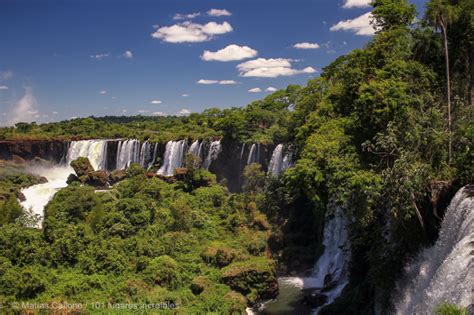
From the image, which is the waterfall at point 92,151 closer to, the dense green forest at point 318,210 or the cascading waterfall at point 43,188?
the cascading waterfall at point 43,188

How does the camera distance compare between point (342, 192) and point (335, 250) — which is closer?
point (342, 192)

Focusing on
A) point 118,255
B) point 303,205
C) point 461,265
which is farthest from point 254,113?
point 461,265

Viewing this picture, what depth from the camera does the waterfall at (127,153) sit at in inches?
1946

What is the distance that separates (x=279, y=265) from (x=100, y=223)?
36.1 feet

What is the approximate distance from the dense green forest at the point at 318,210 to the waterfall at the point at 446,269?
0.68 meters

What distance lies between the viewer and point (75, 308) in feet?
55.7

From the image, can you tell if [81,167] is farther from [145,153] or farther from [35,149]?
[35,149]

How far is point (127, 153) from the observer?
164 feet

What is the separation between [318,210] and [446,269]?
44.7 feet

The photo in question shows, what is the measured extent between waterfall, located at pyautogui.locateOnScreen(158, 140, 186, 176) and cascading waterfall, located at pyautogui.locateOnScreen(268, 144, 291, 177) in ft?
46.6

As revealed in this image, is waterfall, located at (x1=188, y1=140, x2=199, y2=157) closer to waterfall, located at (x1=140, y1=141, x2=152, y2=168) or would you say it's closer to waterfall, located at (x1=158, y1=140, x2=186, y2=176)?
waterfall, located at (x1=158, y1=140, x2=186, y2=176)

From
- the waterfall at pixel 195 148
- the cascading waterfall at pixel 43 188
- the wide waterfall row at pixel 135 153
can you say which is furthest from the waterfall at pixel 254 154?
the cascading waterfall at pixel 43 188

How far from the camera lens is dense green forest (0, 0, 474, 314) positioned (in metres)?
13.9

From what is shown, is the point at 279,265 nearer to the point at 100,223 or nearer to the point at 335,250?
the point at 335,250
